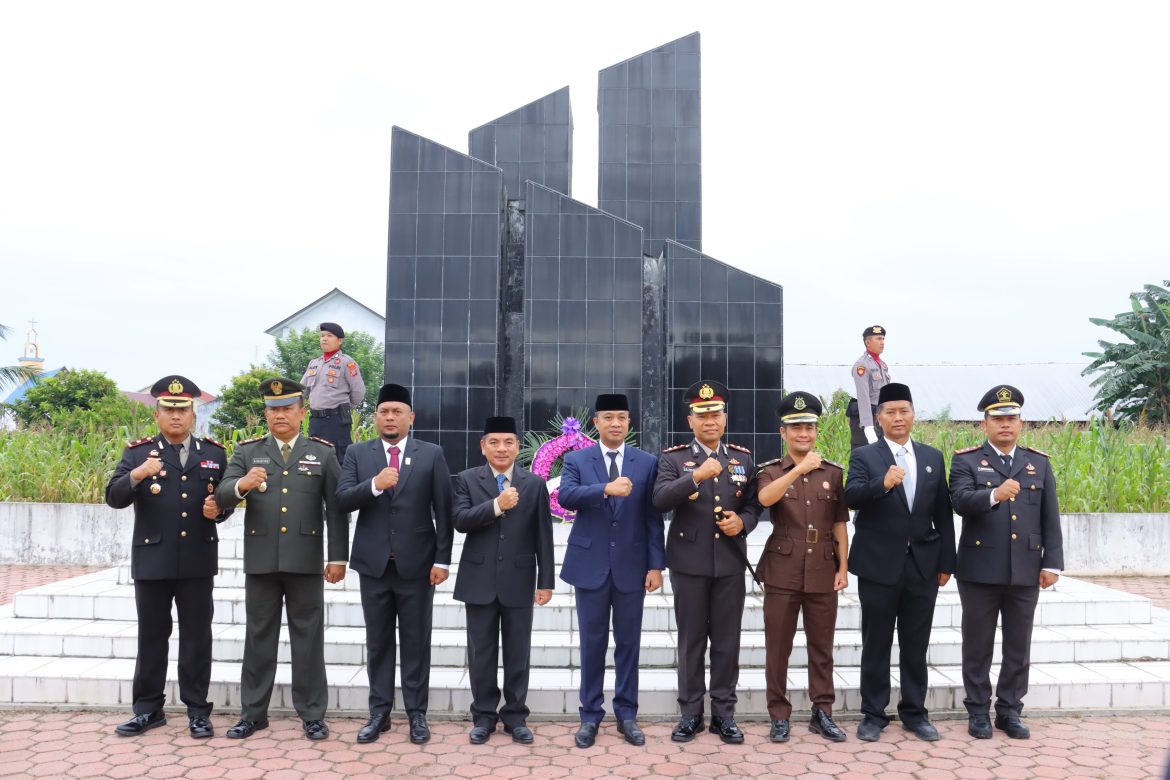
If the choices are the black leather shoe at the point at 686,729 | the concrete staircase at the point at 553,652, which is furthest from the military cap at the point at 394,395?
the black leather shoe at the point at 686,729

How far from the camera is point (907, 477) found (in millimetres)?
4648

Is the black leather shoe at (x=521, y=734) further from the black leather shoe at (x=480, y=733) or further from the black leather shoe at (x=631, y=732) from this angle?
the black leather shoe at (x=631, y=732)

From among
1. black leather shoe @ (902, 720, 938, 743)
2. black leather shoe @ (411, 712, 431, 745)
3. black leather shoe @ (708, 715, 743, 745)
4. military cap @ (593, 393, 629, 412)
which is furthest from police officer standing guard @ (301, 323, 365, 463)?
black leather shoe @ (902, 720, 938, 743)

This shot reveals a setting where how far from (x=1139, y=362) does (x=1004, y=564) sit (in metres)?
16.9

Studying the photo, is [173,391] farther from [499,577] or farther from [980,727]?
[980,727]

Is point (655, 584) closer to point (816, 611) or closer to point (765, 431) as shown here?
point (816, 611)

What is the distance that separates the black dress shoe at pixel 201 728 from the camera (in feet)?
14.4

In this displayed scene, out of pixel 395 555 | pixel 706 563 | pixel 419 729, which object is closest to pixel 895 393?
pixel 706 563

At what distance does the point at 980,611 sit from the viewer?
4605 mm

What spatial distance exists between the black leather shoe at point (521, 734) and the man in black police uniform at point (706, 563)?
80 cm

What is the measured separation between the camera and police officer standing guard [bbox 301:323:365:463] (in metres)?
7.71

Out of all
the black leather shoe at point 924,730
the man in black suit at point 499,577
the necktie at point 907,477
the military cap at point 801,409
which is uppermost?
the military cap at point 801,409

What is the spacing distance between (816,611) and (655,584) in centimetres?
92

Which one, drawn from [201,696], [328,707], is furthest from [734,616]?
[201,696]
